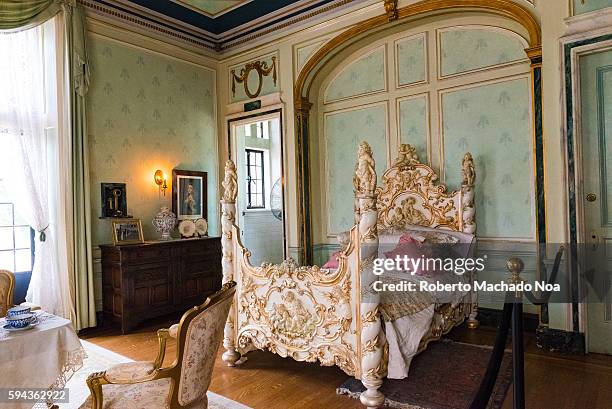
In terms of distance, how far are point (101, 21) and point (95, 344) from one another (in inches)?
142

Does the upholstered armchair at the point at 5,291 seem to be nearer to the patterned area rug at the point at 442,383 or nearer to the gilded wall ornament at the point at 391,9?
the patterned area rug at the point at 442,383

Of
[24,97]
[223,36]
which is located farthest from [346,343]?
[223,36]

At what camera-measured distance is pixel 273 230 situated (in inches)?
287

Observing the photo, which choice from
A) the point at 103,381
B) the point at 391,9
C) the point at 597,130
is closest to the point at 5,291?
the point at 103,381

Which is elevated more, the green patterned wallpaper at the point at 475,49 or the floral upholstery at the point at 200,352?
the green patterned wallpaper at the point at 475,49

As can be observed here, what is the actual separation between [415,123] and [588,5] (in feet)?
6.10

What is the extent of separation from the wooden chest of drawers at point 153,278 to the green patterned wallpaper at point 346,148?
5.68ft

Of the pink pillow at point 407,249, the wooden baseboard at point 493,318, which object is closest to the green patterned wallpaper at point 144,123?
the pink pillow at point 407,249

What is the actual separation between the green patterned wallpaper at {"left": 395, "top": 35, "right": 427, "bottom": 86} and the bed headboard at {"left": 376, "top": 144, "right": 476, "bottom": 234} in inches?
31.2

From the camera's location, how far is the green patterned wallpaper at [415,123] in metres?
4.68

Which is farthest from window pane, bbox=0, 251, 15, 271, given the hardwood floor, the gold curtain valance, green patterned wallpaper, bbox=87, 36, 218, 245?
the gold curtain valance

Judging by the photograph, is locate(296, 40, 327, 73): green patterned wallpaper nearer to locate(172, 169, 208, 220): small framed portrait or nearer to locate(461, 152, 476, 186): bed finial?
locate(172, 169, 208, 220): small framed portrait

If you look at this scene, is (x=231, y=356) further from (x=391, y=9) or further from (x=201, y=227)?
(x=391, y=9)

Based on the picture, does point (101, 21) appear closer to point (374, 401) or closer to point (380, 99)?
point (380, 99)
